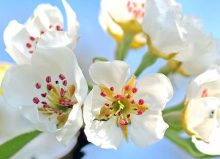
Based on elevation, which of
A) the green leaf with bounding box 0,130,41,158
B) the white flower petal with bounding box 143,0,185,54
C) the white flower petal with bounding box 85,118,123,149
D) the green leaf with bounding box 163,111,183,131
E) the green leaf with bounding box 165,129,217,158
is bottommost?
the green leaf with bounding box 0,130,41,158

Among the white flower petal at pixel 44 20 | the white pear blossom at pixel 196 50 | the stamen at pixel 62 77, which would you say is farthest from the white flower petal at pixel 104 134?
the white flower petal at pixel 44 20

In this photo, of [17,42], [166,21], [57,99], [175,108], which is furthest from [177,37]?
[17,42]

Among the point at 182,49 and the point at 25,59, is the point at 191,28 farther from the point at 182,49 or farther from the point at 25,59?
the point at 25,59

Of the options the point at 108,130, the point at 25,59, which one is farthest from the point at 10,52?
the point at 108,130

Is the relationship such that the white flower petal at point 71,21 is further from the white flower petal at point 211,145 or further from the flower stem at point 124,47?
the white flower petal at point 211,145

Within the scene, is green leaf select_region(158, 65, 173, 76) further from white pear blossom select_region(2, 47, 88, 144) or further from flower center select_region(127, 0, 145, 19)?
white pear blossom select_region(2, 47, 88, 144)

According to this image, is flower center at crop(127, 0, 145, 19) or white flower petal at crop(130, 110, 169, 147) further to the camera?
flower center at crop(127, 0, 145, 19)

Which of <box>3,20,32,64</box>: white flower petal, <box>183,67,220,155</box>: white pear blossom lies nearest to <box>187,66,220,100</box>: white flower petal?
<box>183,67,220,155</box>: white pear blossom
